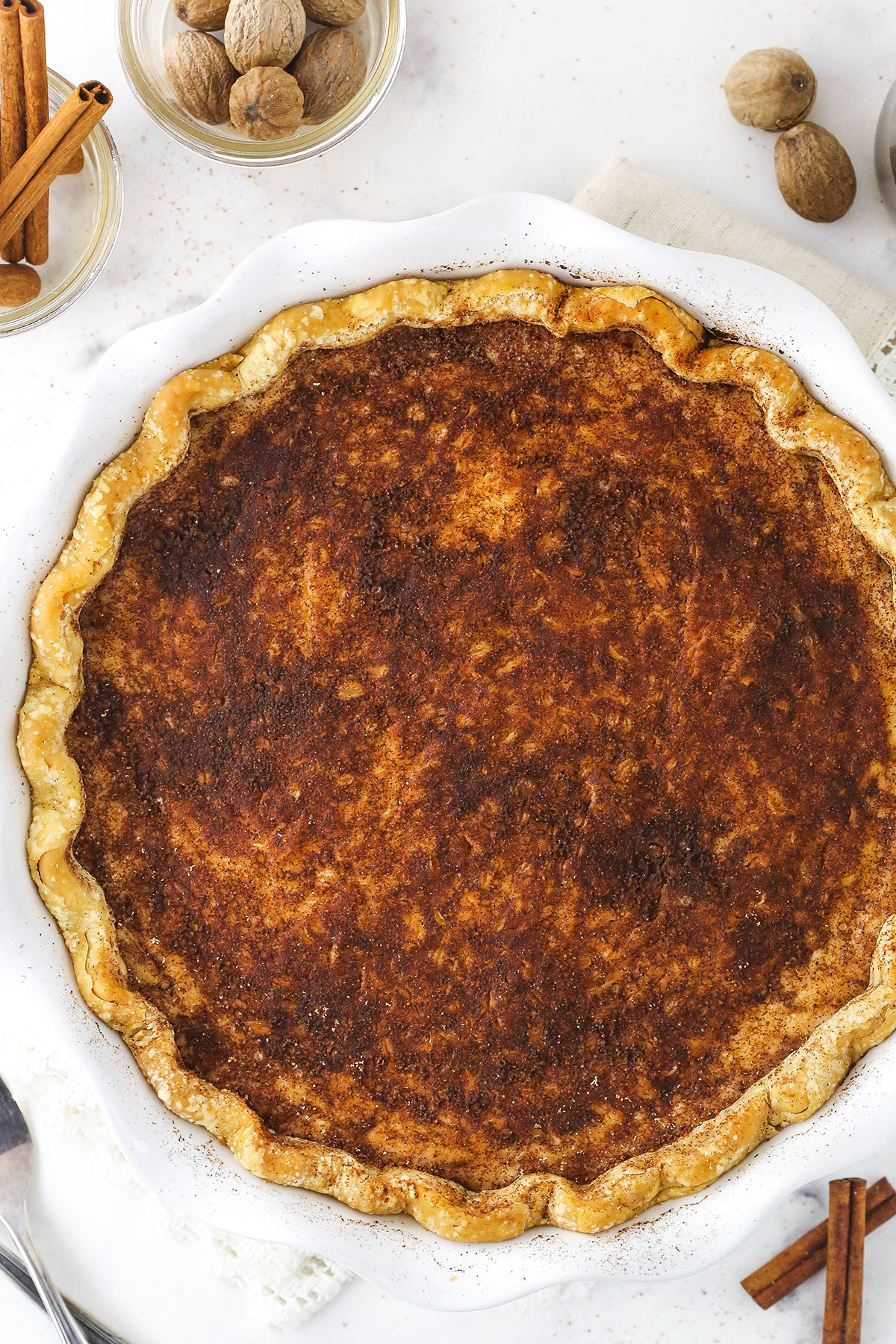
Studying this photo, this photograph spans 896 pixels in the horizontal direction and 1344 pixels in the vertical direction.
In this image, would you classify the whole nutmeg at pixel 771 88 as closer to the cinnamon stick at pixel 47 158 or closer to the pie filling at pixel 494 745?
the pie filling at pixel 494 745

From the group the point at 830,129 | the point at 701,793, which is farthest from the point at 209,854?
the point at 830,129

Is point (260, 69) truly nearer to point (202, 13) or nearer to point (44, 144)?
point (202, 13)

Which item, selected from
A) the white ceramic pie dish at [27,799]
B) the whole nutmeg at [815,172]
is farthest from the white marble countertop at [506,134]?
the white ceramic pie dish at [27,799]

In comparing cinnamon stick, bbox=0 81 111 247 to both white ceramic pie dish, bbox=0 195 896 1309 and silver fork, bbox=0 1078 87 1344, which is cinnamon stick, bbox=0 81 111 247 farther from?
silver fork, bbox=0 1078 87 1344

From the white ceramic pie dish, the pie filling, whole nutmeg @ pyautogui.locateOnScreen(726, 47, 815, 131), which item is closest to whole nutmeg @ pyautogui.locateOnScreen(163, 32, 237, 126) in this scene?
the white ceramic pie dish

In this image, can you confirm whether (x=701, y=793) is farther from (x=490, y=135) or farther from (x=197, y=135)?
(x=197, y=135)

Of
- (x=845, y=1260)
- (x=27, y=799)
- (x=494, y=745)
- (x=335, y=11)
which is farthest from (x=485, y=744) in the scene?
(x=335, y=11)
